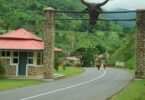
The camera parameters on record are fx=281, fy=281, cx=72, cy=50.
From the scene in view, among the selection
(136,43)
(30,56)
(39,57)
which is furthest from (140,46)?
(30,56)

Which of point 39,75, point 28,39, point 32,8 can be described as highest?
point 32,8

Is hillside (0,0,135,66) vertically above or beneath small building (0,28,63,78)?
above

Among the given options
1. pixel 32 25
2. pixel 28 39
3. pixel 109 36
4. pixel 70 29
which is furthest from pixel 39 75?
pixel 109 36

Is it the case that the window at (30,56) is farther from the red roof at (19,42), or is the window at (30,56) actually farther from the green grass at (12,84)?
the green grass at (12,84)

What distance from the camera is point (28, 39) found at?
2741 centimetres

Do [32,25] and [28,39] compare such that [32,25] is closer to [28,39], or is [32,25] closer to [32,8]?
[32,8]

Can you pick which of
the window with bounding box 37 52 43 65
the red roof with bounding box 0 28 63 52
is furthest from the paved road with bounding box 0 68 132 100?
the window with bounding box 37 52 43 65

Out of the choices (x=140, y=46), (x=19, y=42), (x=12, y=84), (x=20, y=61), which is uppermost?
(x=19, y=42)

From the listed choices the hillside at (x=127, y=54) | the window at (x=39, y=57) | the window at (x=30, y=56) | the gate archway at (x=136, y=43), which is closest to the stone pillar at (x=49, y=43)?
the gate archway at (x=136, y=43)

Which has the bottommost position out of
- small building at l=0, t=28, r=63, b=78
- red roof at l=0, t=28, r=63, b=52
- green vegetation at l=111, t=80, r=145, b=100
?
green vegetation at l=111, t=80, r=145, b=100

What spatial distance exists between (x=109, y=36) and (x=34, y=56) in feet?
473

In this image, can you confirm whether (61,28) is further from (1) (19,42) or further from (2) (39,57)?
(1) (19,42)

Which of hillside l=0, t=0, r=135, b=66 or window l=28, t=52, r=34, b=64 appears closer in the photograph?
window l=28, t=52, r=34, b=64

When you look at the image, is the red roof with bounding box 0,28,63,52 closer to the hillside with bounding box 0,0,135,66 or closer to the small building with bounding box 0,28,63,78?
the small building with bounding box 0,28,63,78
